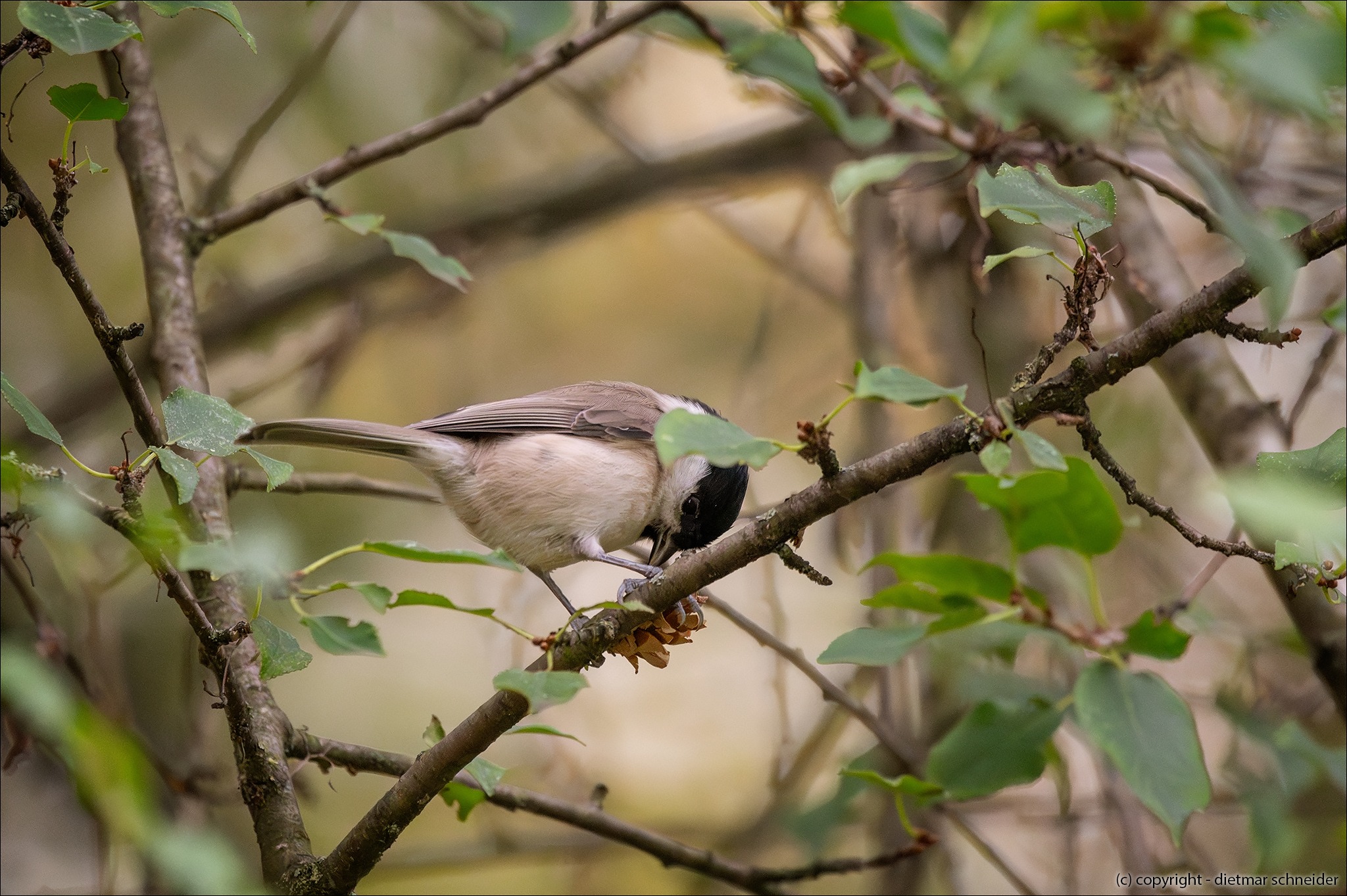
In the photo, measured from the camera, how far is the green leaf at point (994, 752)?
6.80 feet

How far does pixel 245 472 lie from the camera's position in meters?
3.08

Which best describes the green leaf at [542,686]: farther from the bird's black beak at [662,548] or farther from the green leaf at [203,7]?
the bird's black beak at [662,548]

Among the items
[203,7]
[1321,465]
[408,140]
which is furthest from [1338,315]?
[408,140]

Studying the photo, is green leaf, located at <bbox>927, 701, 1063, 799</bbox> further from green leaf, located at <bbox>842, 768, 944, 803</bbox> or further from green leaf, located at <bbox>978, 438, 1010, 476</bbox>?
green leaf, located at <bbox>978, 438, 1010, 476</bbox>

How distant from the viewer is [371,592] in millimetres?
1813

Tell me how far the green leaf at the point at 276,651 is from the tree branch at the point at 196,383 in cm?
18

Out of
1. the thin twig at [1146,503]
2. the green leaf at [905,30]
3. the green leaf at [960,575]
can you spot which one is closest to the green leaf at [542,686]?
the green leaf at [960,575]

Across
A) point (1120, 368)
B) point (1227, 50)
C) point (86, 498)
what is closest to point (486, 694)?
point (86, 498)

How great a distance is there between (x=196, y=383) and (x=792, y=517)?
1.82 metres

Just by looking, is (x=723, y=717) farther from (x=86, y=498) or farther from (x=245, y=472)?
(x=86, y=498)

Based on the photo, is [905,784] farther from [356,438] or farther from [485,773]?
[356,438]

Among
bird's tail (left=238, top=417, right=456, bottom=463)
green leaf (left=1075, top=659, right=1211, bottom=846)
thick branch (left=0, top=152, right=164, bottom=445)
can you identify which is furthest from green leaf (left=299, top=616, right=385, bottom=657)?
green leaf (left=1075, top=659, right=1211, bottom=846)

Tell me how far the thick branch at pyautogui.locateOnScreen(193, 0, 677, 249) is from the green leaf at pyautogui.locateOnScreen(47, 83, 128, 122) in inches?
39.3

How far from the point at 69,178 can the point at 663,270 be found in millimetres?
4491
